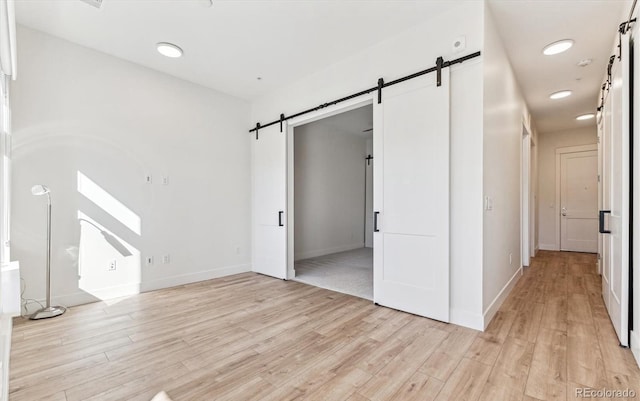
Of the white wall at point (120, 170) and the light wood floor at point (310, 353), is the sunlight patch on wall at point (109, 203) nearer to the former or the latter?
the white wall at point (120, 170)

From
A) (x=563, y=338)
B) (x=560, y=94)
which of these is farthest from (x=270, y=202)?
(x=560, y=94)

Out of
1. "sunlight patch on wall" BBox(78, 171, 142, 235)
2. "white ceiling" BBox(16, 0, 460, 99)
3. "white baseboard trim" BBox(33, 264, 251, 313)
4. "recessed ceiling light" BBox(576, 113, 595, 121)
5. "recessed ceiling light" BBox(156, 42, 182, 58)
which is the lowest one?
"white baseboard trim" BBox(33, 264, 251, 313)

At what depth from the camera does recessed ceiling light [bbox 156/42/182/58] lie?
11.0 ft

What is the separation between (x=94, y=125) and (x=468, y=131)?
4.14 m

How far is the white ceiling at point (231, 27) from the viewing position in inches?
107

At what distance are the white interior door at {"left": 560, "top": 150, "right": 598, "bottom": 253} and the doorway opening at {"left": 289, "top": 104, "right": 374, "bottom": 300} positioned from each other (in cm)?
453

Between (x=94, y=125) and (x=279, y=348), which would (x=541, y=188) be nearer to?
(x=279, y=348)

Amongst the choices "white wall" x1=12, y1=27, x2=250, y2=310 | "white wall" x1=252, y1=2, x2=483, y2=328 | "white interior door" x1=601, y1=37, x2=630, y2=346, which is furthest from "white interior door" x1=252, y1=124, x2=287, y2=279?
"white interior door" x1=601, y1=37, x2=630, y2=346

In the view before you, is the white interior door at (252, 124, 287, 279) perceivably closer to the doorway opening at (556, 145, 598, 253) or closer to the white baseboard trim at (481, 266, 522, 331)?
the white baseboard trim at (481, 266, 522, 331)

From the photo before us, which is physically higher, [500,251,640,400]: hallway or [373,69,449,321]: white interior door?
[373,69,449,321]: white interior door

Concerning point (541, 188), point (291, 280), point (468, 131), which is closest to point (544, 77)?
point (468, 131)

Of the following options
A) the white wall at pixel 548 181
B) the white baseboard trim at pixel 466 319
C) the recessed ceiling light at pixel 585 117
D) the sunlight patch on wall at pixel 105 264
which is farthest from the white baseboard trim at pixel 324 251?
the recessed ceiling light at pixel 585 117

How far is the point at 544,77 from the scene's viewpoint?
4215 mm

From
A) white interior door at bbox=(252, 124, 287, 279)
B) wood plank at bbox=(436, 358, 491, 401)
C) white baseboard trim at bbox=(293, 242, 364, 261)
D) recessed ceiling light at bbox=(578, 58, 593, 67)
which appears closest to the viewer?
wood plank at bbox=(436, 358, 491, 401)
